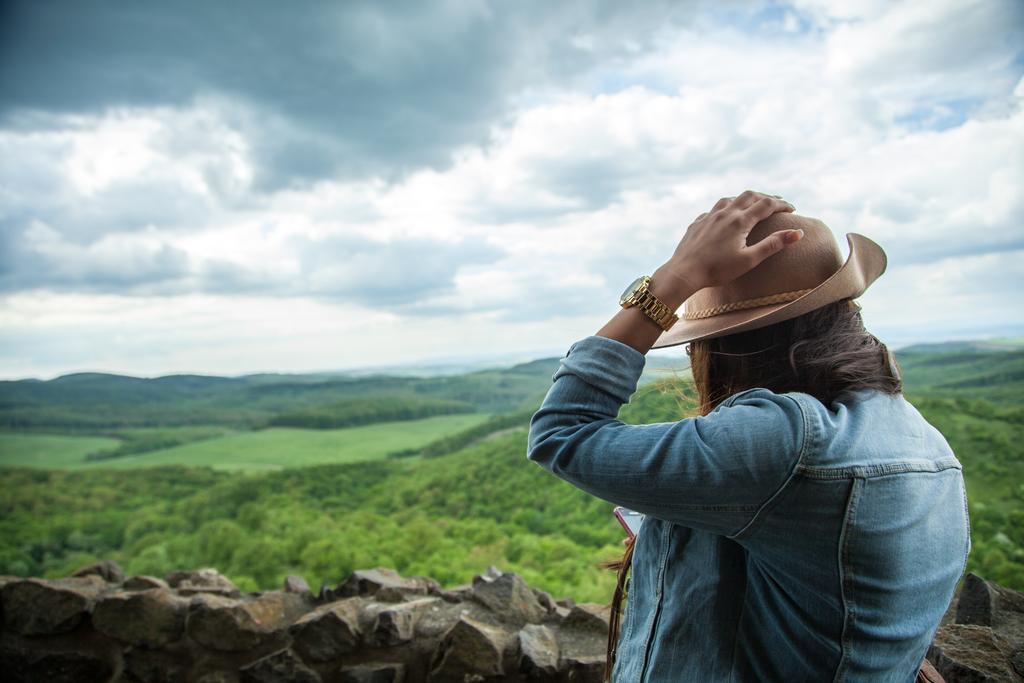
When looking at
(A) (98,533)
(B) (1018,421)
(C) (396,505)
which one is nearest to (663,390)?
(B) (1018,421)

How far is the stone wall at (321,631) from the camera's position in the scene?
272 cm

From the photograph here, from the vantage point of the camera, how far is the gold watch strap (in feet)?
4.15

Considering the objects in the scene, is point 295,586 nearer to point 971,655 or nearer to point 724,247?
point 971,655

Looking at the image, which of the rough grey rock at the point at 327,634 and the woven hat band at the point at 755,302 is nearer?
the woven hat band at the point at 755,302

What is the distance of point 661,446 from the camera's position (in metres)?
1.07

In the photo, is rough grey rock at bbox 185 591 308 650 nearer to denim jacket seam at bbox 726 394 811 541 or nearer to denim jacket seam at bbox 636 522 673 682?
denim jacket seam at bbox 636 522 673 682

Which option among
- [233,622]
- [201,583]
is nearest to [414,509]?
[201,583]

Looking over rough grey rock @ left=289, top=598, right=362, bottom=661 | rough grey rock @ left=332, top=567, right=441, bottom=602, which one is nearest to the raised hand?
rough grey rock @ left=289, top=598, right=362, bottom=661

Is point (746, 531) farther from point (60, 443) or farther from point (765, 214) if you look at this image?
point (60, 443)

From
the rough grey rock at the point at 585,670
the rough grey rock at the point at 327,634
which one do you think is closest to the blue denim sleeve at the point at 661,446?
the rough grey rock at the point at 585,670

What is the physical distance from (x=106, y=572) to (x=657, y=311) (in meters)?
4.49

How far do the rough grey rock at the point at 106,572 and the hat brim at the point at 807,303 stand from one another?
4335 mm

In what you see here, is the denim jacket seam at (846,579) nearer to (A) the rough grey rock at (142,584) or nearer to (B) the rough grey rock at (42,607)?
(B) the rough grey rock at (42,607)

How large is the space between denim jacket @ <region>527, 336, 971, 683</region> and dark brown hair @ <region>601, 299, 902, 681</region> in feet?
0.16
